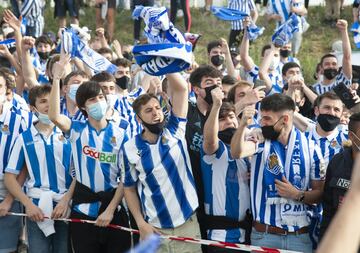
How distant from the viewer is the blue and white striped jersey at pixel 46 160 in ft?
21.2

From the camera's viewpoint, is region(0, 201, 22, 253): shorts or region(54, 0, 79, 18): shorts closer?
region(0, 201, 22, 253): shorts

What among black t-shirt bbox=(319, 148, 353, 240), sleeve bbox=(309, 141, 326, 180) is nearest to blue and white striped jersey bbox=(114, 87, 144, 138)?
sleeve bbox=(309, 141, 326, 180)

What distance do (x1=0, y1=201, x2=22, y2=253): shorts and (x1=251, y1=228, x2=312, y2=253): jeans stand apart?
246 cm

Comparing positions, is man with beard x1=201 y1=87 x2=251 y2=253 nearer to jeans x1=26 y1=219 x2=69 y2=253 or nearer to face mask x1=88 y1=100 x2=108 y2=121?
face mask x1=88 y1=100 x2=108 y2=121

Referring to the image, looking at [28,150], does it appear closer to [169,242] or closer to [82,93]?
[82,93]

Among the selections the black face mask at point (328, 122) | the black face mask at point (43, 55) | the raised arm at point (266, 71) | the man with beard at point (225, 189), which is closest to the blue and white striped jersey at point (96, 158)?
the man with beard at point (225, 189)

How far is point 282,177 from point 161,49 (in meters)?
1.29

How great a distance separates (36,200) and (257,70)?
4.26 metres

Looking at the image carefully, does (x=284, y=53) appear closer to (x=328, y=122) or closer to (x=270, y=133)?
(x=328, y=122)

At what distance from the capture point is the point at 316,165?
5.45 metres

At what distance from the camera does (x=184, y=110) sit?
5.52 metres

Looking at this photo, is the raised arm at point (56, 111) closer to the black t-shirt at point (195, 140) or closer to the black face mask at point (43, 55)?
the black t-shirt at point (195, 140)

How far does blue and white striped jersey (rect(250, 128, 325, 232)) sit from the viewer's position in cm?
542

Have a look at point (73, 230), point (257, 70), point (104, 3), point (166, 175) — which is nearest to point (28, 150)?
point (73, 230)
